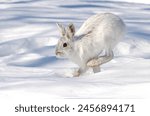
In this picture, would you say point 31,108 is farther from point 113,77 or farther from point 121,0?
point 121,0

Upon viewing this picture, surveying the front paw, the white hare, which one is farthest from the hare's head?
the front paw

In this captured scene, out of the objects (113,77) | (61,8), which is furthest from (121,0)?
(113,77)

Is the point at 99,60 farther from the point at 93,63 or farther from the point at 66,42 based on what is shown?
the point at 66,42

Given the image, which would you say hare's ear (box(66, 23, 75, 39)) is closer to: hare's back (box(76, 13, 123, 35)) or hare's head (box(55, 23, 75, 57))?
hare's head (box(55, 23, 75, 57))

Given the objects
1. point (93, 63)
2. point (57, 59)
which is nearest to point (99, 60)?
point (93, 63)

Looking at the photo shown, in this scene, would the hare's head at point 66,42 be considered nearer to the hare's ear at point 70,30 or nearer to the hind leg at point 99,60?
the hare's ear at point 70,30

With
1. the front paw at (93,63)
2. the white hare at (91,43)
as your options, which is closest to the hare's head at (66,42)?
the white hare at (91,43)
